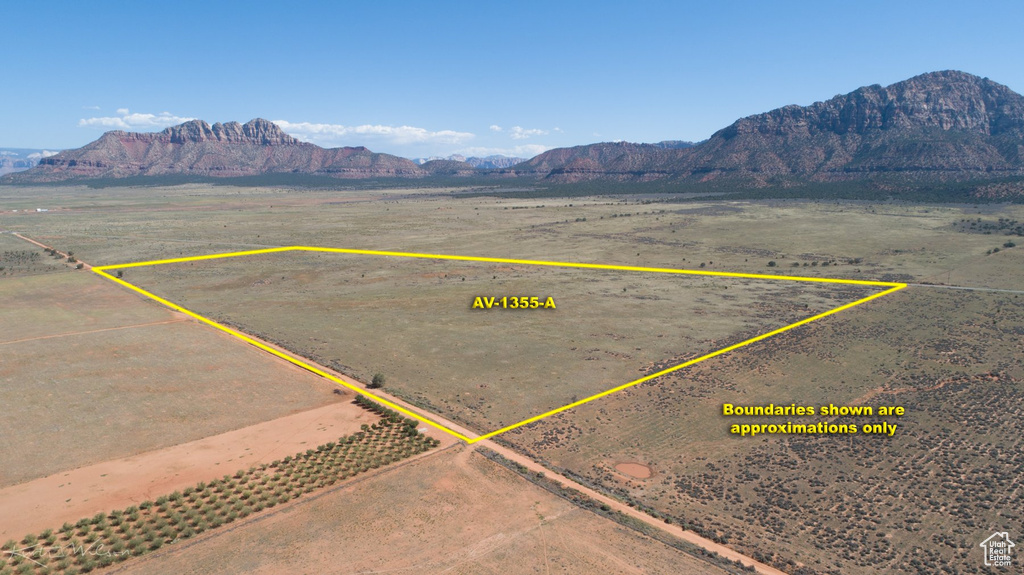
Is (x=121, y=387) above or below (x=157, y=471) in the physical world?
above

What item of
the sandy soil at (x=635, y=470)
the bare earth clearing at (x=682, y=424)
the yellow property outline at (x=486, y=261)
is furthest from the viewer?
the yellow property outline at (x=486, y=261)

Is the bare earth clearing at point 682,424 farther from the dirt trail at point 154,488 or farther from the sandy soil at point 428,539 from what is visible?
the dirt trail at point 154,488

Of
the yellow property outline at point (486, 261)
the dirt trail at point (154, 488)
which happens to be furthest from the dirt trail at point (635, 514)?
the yellow property outline at point (486, 261)

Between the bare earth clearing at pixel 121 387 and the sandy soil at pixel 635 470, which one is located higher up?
the bare earth clearing at pixel 121 387

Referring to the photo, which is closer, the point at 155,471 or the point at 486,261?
the point at 155,471

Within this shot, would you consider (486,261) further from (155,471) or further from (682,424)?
(155,471)

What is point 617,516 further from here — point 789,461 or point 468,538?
point 789,461

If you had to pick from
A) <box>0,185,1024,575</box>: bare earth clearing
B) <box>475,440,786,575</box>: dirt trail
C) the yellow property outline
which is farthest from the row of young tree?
the yellow property outline

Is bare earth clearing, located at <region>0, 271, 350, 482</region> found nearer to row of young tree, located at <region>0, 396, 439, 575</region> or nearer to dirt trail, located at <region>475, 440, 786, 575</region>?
row of young tree, located at <region>0, 396, 439, 575</region>

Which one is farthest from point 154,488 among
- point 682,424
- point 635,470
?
point 682,424

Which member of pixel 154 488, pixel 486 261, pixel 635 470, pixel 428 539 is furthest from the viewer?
pixel 486 261
